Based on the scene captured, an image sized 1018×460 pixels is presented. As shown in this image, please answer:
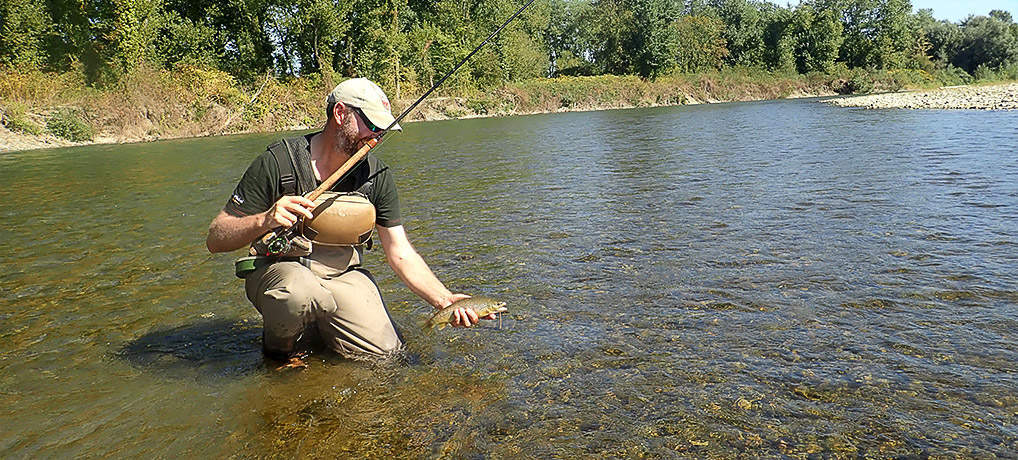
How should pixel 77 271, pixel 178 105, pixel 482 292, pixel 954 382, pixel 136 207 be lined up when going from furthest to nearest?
pixel 178 105 < pixel 136 207 < pixel 77 271 < pixel 482 292 < pixel 954 382

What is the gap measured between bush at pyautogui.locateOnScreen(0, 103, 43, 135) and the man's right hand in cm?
3302

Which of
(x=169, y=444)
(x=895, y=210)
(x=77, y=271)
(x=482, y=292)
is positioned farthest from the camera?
(x=895, y=210)

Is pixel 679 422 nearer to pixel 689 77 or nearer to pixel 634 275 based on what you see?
pixel 634 275

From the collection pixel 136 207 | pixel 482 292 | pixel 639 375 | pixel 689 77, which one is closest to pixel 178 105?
pixel 136 207

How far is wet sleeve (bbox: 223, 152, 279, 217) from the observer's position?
441 centimetres

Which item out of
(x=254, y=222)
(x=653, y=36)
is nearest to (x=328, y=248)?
(x=254, y=222)

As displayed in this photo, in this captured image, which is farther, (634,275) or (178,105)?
(178,105)

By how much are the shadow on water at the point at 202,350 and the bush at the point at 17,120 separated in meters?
31.1

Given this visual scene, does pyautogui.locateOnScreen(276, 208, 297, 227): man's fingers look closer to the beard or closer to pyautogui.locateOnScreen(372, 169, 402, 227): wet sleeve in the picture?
the beard

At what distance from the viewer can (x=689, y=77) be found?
214 ft

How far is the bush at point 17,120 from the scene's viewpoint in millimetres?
30656

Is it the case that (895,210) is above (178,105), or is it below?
below

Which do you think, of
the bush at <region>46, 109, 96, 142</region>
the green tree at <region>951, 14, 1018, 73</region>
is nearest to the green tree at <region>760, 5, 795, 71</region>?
the green tree at <region>951, 14, 1018, 73</region>

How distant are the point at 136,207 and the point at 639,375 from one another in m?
10.9
